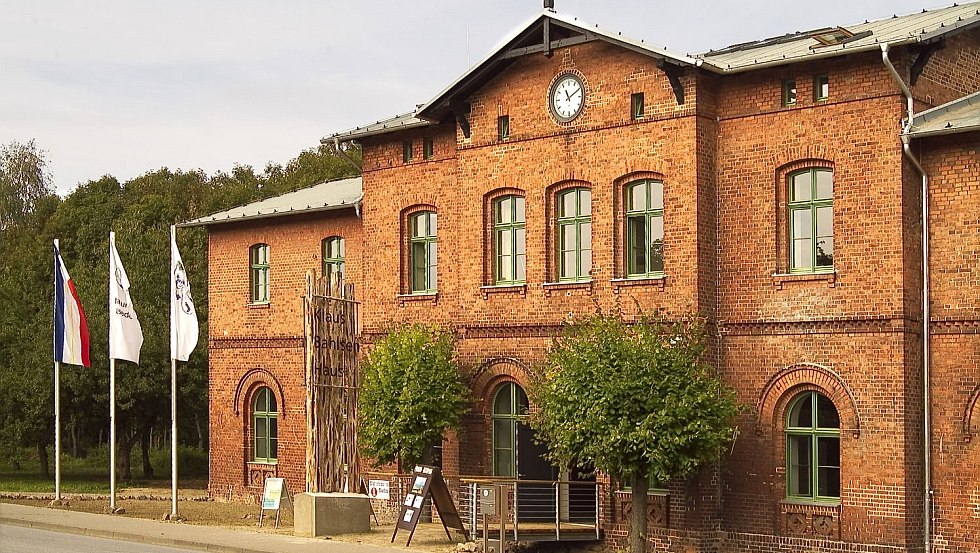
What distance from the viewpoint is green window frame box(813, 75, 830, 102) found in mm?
21016

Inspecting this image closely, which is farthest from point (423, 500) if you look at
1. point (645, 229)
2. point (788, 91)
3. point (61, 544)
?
point (788, 91)

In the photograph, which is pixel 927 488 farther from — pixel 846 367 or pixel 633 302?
pixel 633 302

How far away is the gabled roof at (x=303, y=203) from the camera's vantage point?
2995cm

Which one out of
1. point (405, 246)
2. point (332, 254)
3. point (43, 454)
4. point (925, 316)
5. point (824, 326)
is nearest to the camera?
point (925, 316)

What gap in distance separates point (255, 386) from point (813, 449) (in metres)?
15.2

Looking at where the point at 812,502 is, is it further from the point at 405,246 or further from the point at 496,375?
the point at 405,246

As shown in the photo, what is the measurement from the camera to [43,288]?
49938mm

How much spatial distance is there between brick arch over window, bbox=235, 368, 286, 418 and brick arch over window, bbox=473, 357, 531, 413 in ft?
24.9

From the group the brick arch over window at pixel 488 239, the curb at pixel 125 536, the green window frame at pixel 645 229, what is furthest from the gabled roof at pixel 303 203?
the curb at pixel 125 536

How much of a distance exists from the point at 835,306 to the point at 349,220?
1249 cm

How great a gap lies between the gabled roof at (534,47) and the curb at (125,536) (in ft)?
29.2

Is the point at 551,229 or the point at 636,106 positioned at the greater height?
the point at 636,106

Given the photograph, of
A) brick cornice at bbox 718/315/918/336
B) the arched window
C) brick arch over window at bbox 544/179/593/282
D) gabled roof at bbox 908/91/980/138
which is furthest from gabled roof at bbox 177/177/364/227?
gabled roof at bbox 908/91/980/138

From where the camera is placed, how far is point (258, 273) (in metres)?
32.1
